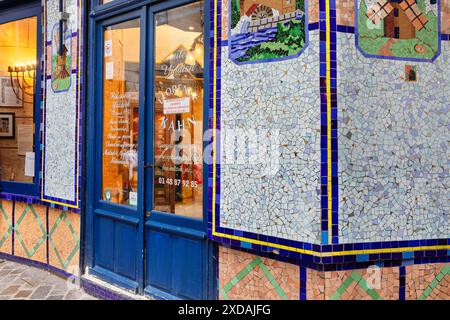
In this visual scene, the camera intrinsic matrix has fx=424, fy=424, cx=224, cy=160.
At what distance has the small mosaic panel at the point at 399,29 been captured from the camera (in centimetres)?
289

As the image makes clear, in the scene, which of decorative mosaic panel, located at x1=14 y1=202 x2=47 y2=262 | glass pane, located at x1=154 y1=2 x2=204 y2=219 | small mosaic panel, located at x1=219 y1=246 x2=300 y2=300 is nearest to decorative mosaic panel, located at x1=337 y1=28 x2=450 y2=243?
small mosaic panel, located at x1=219 y1=246 x2=300 y2=300

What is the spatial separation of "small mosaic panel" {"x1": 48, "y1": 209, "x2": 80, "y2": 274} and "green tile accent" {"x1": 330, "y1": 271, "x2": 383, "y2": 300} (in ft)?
9.70

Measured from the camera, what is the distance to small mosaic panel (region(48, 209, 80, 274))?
15.3ft

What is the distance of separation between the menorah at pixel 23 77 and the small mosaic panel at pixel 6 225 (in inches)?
55.3

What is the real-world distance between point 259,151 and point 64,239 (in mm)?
2856

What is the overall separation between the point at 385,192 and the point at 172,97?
2047 millimetres

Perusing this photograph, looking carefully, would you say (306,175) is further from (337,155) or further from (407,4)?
(407,4)

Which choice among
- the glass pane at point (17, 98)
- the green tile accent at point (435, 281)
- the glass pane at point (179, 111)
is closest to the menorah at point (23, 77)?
the glass pane at point (17, 98)

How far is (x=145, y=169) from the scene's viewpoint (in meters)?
4.02

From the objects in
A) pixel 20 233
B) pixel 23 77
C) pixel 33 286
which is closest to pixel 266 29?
pixel 33 286

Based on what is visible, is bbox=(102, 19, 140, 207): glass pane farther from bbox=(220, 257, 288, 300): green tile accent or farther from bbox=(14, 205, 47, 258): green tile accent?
bbox=(220, 257, 288, 300): green tile accent

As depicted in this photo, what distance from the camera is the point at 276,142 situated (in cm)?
301
